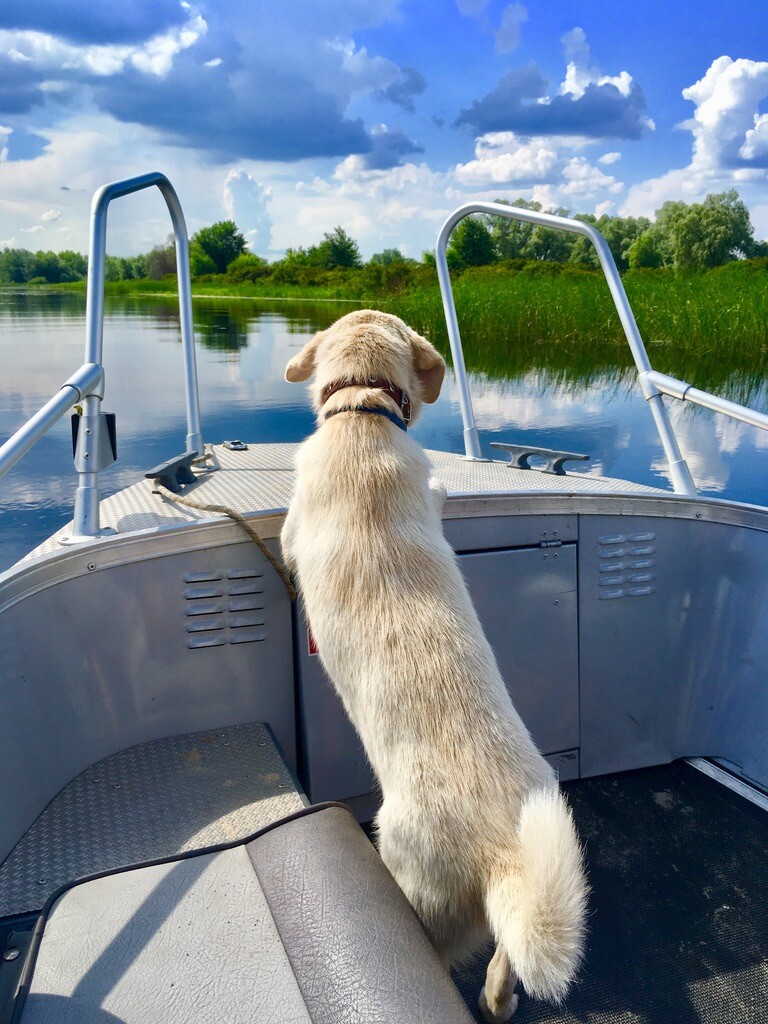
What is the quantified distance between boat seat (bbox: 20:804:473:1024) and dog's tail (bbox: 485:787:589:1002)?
0.12 meters

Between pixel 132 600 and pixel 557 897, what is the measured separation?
3.39 ft

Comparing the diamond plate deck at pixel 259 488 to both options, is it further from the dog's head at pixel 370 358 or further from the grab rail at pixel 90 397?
the dog's head at pixel 370 358

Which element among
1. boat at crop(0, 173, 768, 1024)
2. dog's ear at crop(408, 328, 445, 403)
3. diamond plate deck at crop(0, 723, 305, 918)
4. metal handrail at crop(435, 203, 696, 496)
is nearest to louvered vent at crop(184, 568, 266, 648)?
boat at crop(0, 173, 768, 1024)

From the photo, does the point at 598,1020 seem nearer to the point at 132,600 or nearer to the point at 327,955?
the point at 327,955

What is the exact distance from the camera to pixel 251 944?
1.00 m

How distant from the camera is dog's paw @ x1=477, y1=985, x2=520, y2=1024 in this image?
139cm

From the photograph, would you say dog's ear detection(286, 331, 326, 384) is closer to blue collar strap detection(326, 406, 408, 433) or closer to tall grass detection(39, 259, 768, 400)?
blue collar strap detection(326, 406, 408, 433)

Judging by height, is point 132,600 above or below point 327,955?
above

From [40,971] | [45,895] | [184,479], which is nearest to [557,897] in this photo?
[40,971]

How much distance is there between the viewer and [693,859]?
1836 millimetres

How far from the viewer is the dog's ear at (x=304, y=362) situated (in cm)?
194

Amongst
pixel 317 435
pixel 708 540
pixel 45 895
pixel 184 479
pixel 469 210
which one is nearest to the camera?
pixel 45 895

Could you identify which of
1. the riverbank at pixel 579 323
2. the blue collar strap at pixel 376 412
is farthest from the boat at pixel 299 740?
the riverbank at pixel 579 323

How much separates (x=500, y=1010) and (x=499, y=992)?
49 mm
